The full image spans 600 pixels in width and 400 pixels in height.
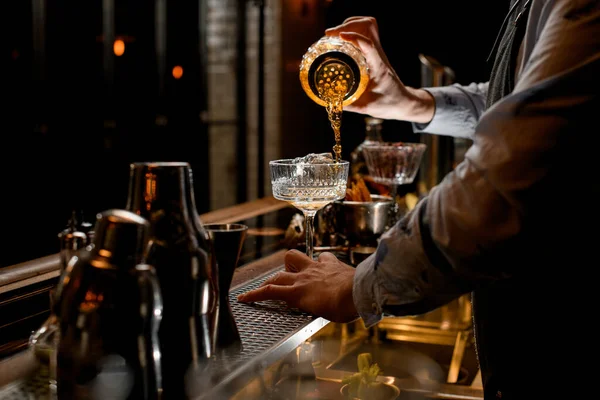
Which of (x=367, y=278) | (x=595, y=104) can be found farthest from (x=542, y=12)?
(x=367, y=278)

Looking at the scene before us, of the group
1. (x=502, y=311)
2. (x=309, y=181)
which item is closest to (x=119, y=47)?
(x=309, y=181)

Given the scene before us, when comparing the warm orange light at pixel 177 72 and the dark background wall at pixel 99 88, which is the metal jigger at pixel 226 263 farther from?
the warm orange light at pixel 177 72

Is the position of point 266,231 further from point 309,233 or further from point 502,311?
point 502,311

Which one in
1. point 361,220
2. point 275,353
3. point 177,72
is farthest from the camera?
point 177,72

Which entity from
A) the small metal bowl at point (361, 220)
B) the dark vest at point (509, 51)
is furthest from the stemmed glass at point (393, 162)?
the dark vest at point (509, 51)

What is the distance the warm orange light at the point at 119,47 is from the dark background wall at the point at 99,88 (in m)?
0.05

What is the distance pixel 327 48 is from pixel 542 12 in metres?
0.65

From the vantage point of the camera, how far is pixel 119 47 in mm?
5516

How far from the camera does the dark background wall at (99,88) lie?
4.76m

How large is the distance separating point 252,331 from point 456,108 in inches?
43.2

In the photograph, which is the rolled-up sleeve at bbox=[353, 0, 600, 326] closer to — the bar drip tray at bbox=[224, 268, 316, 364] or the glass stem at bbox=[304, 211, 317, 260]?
the bar drip tray at bbox=[224, 268, 316, 364]

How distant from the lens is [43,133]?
4.89 meters

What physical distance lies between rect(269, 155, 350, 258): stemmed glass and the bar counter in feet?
0.63

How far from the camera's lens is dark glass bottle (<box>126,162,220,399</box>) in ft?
2.99
